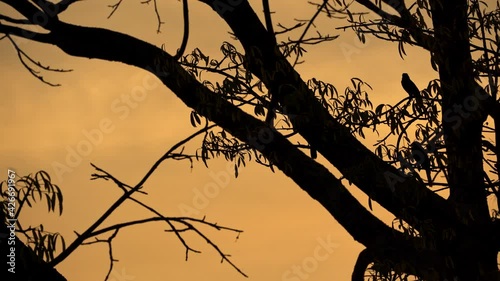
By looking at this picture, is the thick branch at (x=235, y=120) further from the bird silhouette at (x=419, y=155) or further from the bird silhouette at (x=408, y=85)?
the bird silhouette at (x=408, y=85)

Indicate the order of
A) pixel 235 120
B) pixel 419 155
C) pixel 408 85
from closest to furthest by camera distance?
pixel 419 155 → pixel 235 120 → pixel 408 85

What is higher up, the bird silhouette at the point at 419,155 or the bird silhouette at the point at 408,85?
the bird silhouette at the point at 408,85

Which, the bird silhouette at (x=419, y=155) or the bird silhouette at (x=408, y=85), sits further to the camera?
the bird silhouette at (x=408, y=85)

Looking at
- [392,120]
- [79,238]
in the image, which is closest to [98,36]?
[392,120]

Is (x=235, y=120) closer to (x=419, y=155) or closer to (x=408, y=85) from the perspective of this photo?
(x=419, y=155)

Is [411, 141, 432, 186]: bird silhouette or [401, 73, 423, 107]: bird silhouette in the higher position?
[401, 73, 423, 107]: bird silhouette

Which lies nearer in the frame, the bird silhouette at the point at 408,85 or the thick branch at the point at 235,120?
the thick branch at the point at 235,120

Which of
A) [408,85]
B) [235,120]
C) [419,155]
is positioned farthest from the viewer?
[408,85]

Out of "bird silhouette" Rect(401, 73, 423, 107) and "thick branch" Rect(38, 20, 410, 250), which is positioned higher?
"bird silhouette" Rect(401, 73, 423, 107)

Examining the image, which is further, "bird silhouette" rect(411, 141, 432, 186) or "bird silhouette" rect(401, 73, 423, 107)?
"bird silhouette" rect(401, 73, 423, 107)

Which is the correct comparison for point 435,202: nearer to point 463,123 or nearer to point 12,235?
point 463,123

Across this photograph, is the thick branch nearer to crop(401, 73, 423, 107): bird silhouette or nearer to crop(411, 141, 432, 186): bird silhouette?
crop(411, 141, 432, 186): bird silhouette

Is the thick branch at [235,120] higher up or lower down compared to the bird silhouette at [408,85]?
lower down

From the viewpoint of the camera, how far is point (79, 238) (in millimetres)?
4059
